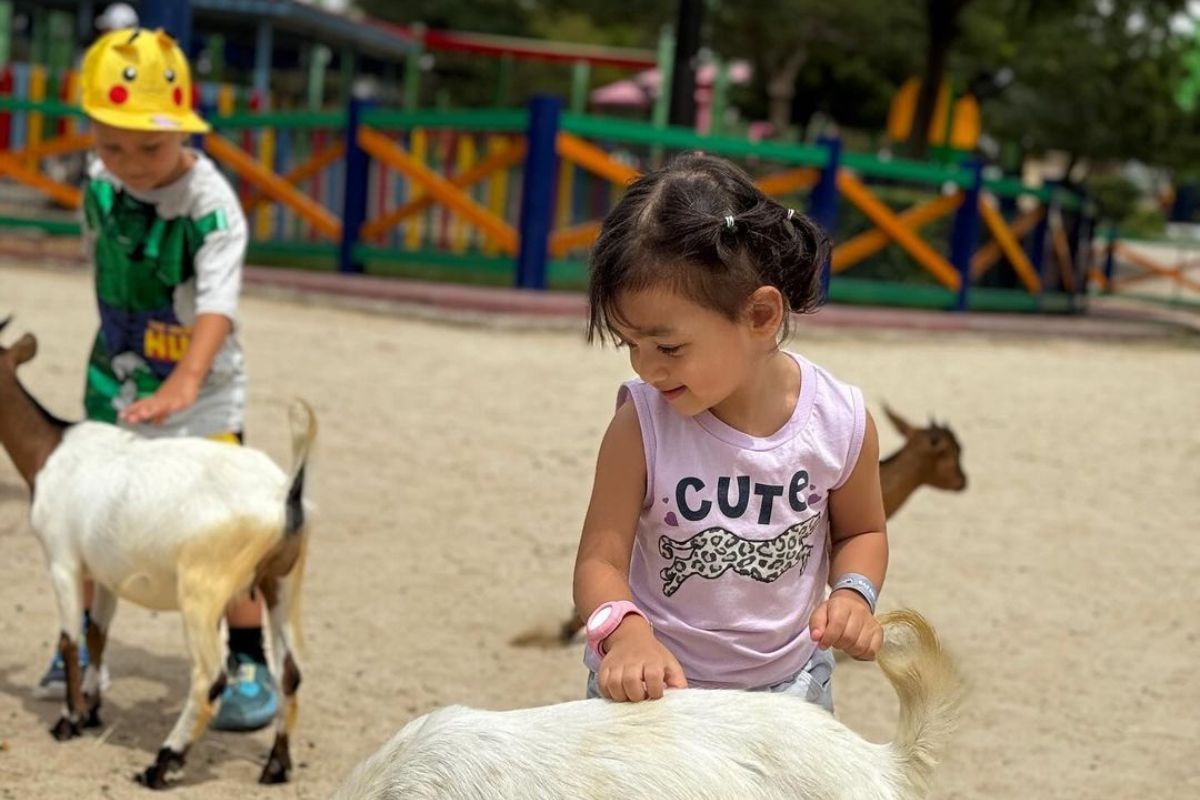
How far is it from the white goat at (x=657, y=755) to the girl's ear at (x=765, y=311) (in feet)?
1.79

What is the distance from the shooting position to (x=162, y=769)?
11.4 feet

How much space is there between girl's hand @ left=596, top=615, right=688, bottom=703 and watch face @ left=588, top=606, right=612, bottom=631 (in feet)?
0.08

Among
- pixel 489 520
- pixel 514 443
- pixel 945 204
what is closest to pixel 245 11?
pixel 945 204

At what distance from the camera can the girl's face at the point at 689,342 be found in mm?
2160

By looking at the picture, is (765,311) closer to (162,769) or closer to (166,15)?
(162,769)

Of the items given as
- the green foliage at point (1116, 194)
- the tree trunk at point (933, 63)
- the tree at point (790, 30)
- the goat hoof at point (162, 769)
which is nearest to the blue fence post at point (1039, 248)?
the tree trunk at point (933, 63)

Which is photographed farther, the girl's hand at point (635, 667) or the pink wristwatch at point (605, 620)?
the pink wristwatch at point (605, 620)

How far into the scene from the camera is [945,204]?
1502 cm

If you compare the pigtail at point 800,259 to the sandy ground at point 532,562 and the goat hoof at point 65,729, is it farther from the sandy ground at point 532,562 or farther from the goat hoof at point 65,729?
the goat hoof at point 65,729

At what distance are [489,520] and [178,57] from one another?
2938 mm

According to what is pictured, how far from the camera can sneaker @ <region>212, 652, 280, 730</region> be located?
13.2 ft

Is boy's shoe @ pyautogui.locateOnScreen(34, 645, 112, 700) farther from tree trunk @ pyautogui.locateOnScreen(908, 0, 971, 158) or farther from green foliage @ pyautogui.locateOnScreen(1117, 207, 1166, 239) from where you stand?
green foliage @ pyautogui.locateOnScreen(1117, 207, 1166, 239)

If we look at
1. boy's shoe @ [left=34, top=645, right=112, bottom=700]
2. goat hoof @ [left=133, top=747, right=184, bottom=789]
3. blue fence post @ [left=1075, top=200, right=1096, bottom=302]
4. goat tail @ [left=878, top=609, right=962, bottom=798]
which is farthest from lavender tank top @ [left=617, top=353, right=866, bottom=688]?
blue fence post @ [left=1075, top=200, right=1096, bottom=302]

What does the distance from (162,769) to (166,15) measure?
337 centimetres
